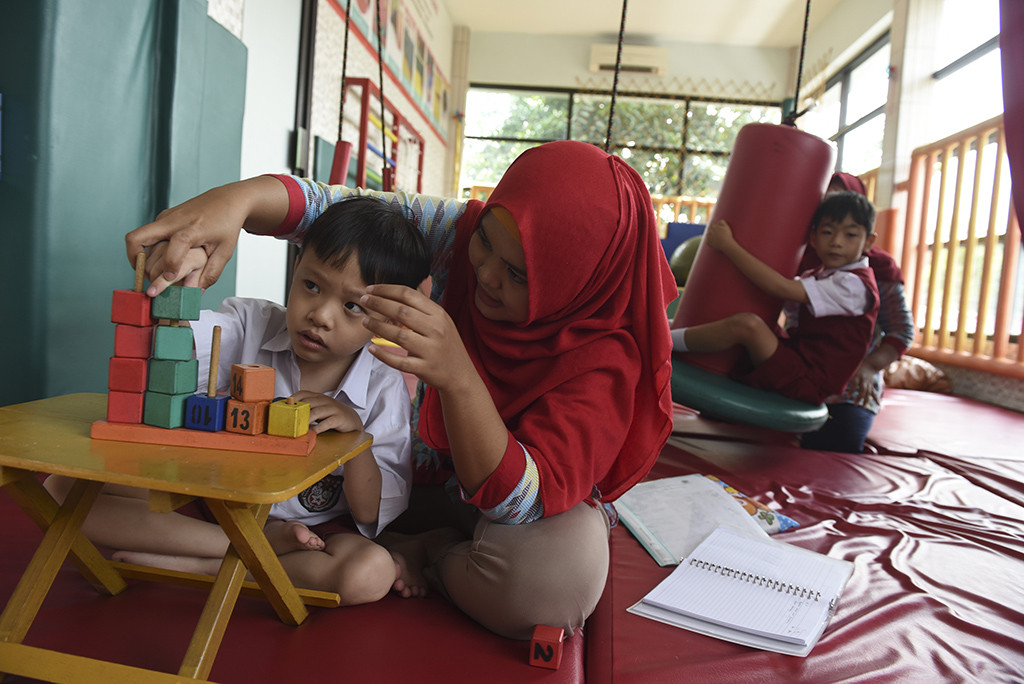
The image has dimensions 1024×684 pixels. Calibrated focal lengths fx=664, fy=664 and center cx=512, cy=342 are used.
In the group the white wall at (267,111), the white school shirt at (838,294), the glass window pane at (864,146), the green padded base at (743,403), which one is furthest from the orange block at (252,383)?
the glass window pane at (864,146)

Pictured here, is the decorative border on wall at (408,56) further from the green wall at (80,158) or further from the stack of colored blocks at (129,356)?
the stack of colored blocks at (129,356)

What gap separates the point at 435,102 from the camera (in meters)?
6.51

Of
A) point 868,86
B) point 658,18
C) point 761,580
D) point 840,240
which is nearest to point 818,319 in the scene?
point 840,240

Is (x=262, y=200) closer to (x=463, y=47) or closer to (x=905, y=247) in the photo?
(x=905, y=247)

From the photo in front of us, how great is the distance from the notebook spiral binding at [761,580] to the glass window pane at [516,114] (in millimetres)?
6796

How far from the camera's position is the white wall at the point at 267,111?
2.59 metres

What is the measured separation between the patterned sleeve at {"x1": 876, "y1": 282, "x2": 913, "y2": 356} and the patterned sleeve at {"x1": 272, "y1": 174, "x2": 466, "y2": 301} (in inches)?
71.0

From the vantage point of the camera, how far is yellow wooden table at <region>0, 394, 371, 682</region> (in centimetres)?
59

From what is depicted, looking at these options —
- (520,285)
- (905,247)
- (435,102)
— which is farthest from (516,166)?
(435,102)

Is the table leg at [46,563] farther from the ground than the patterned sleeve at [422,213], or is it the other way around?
the patterned sleeve at [422,213]

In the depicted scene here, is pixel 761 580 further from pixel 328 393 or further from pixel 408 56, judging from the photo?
pixel 408 56

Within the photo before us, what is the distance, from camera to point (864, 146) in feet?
19.0

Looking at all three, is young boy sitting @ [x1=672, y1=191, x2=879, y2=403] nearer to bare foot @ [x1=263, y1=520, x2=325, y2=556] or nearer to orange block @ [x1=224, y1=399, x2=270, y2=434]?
bare foot @ [x1=263, y1=520, x2=325, y2=556]

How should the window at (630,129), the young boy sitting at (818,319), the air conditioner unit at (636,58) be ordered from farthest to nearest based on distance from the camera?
the window at (630,129) → the air conditioner unit at (636,58) → the young boy sitting at (818,319)
